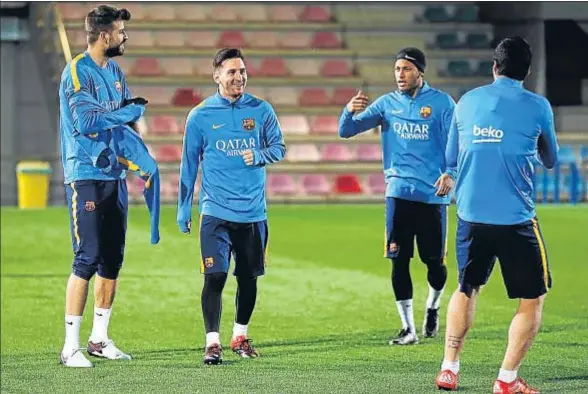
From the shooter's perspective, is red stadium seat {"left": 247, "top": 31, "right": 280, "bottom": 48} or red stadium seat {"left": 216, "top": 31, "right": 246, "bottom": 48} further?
red stadium seat {"left": 247, "top": 31, "right": 280, "bottom": 48}

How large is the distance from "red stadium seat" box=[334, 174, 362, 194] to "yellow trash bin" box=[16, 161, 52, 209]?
479cm

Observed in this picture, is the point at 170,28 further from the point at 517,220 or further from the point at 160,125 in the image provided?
the point at 517,220

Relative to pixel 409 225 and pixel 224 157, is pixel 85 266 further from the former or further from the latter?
pixel 409 225

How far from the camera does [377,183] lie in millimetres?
26734

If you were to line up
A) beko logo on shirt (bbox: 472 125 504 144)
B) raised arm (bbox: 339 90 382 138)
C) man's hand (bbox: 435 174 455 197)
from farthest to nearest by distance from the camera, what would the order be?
1. raised arm (bbox: 339 90 382 138)
2. man's hand (bbox: 435 174 455 197)
3. beko logo on shirt (bbox: 472 125 504 144)

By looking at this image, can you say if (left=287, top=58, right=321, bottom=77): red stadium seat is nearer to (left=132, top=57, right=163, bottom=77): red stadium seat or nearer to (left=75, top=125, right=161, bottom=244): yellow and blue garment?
(left=132, top=57, right=163, bottom=77): red stadium seat

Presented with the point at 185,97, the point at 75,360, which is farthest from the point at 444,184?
the point at 185,97

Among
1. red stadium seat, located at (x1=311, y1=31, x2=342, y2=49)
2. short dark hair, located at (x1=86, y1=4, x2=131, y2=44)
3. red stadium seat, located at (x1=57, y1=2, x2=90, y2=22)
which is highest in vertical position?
red stadium seat, located at (x1=57, y1=2, x2=90, y2=22)

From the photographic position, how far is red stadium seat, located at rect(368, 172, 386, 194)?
26.5 meters

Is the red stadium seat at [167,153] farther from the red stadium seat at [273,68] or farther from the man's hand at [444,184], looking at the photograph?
the man's hand at [444,184]

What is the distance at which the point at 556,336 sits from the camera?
10.9m

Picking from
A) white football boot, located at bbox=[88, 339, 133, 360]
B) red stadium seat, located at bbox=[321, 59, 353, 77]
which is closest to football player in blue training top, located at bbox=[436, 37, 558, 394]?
white football boot, located at bbox=[88, 339, 133, 360]

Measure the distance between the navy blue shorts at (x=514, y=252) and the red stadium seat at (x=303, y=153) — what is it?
19079 mm

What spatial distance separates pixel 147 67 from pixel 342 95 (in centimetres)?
344
